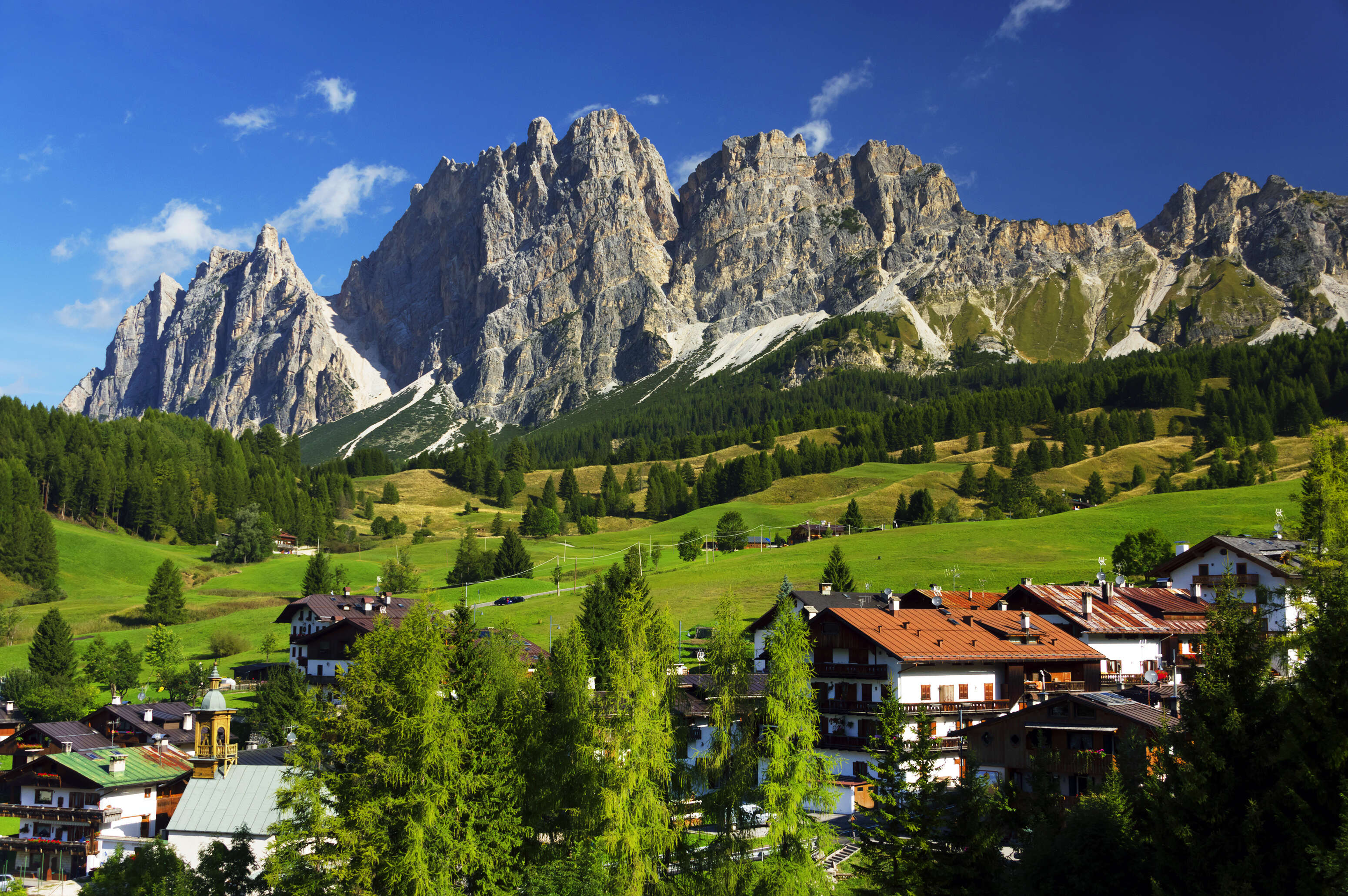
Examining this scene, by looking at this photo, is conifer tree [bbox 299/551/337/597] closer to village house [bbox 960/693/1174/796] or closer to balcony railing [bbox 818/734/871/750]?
balcony railing [bbox 818/734/871/750]

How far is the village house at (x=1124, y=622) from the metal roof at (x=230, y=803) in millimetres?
52007

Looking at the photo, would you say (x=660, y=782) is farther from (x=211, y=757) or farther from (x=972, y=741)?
(x=211, y=757)

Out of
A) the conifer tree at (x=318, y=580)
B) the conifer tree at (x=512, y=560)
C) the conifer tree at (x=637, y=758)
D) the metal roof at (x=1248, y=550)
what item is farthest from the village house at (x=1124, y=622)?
the conifer tree at (x=318, y=580)

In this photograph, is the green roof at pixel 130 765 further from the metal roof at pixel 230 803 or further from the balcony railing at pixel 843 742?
the balcony railing at pixel 843 742

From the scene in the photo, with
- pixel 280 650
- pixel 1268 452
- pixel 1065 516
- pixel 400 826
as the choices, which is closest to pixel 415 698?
pixel 400 826

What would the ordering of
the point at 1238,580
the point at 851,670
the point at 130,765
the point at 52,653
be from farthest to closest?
1. the point at 52,653
2. the point at 1238,580
3. the point at 851,670
4. the point at 130,765

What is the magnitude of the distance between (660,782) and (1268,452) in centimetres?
18780

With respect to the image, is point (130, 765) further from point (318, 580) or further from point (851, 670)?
point (318, 580)

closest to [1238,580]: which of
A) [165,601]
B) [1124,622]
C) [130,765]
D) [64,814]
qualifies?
[1124,622]

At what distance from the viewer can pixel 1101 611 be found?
236 feet

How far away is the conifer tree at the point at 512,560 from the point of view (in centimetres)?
14862

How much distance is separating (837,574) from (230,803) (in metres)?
62.3

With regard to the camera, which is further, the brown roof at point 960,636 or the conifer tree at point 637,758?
the brown roof at point 960,636

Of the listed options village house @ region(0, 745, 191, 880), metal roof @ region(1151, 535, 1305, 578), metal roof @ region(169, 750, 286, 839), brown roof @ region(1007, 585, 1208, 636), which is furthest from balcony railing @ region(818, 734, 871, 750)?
village house @ region(0, 745, 191, 880)
